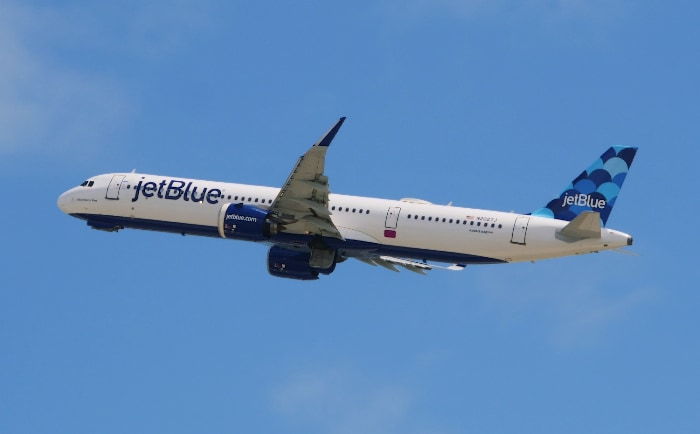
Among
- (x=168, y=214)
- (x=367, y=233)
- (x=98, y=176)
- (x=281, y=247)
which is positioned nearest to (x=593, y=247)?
(x=367, y=233)

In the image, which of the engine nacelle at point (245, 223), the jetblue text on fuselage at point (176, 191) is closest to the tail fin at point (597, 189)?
the engine nacelle at point (245, 223)

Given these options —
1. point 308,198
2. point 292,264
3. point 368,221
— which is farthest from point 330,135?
point 292,264

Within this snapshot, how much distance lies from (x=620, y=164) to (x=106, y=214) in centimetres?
2746

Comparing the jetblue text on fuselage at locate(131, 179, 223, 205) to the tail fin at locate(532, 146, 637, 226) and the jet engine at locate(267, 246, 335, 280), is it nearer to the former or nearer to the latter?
the jet engine at locate(267, 246, 335, 280)

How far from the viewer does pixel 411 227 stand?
65.9m

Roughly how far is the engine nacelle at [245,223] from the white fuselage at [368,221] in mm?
459

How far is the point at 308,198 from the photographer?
63938 millimetres

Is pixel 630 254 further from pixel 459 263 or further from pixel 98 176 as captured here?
pixel 98 176

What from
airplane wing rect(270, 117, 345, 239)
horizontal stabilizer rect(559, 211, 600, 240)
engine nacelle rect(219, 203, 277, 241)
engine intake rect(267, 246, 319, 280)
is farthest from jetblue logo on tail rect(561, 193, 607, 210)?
engine nacelle rect(219, 203, 277, 241)

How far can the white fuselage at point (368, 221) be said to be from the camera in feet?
210

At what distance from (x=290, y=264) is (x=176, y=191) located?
285 inches

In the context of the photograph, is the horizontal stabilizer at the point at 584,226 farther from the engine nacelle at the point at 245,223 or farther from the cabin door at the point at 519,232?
the engine nacelle at the point at 245,223

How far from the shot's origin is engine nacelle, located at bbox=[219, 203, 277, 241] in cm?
6556

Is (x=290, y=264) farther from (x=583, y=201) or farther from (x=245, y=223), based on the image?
(x=583, y=201)
